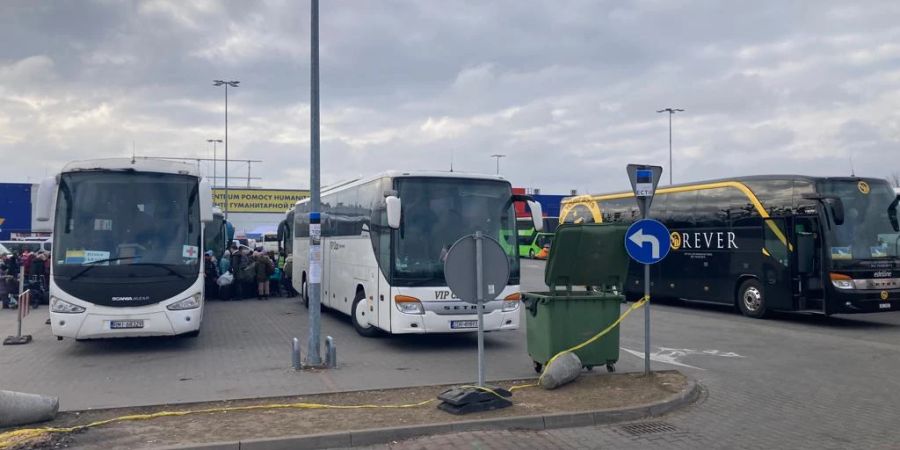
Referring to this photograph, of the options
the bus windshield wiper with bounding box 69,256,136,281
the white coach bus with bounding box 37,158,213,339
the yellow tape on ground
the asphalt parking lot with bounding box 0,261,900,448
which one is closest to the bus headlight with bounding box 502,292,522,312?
the asphalt parking lot with bounding box 0,261,900,448

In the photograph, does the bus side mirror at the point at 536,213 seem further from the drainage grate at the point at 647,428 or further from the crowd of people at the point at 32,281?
the crowd of people at the point at 32,281

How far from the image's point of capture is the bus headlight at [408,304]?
40.0ft

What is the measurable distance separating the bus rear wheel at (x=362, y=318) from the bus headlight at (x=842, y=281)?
1000 centimetres

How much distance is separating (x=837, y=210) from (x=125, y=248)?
14.4 meters

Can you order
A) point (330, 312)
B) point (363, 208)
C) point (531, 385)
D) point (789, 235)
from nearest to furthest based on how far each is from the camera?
point (531, 385), point (363, 208), point (789, 235), point (330, 312)

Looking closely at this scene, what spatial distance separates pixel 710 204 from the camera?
64.9 feet

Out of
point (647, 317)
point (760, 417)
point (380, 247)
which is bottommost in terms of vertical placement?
point (760, 417)

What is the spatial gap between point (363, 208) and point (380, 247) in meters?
1.67

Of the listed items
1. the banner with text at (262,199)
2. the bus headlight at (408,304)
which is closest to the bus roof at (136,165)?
the bus headlight at (408,304)

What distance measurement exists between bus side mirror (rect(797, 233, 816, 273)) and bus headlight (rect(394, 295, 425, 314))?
9.62 meters

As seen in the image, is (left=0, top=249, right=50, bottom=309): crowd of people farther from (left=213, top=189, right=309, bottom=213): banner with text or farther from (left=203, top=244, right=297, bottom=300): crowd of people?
(left=213, top=189, right=309, bottom=213): banner with text

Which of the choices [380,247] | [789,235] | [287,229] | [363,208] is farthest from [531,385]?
[287,229]

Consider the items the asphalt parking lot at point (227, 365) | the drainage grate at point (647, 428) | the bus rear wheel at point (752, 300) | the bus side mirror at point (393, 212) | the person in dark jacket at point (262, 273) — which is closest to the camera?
the drainage grate at point (647, 428)

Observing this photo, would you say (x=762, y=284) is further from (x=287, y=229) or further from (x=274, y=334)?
(x=287, y=229)
